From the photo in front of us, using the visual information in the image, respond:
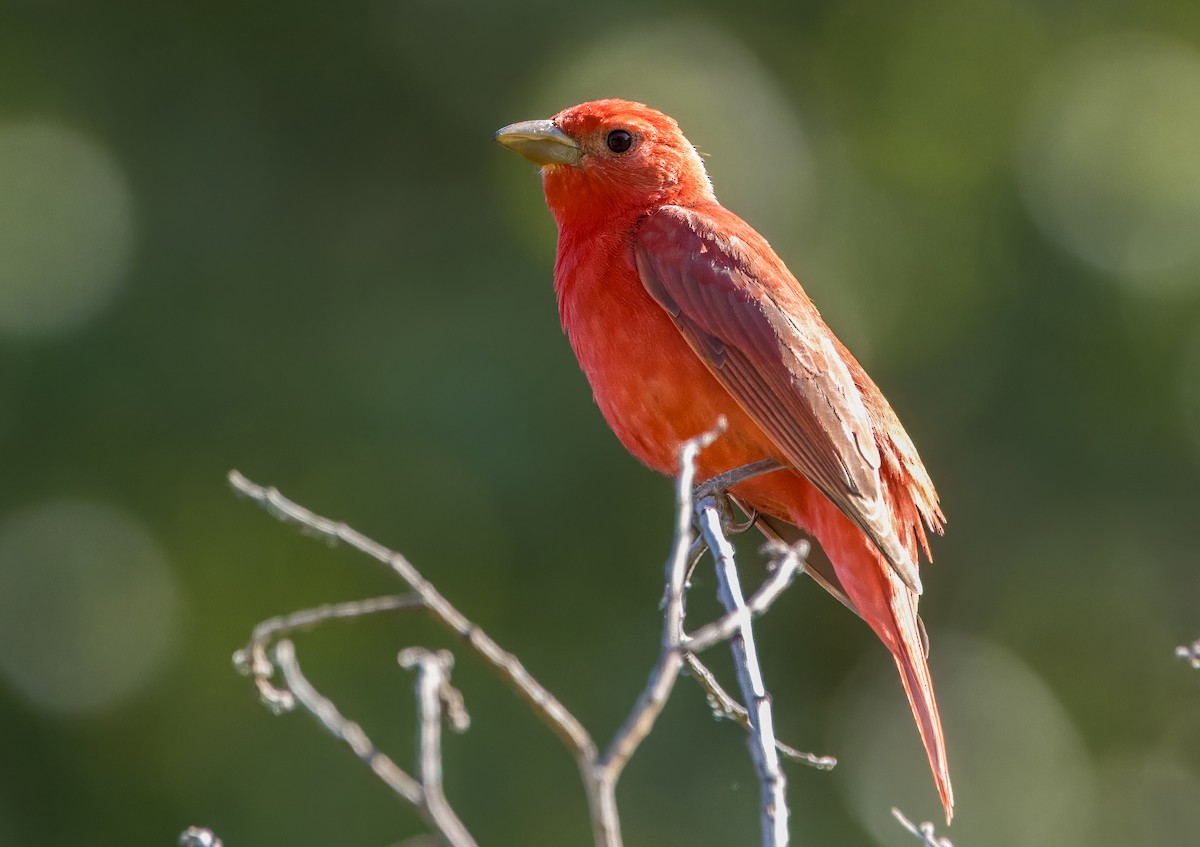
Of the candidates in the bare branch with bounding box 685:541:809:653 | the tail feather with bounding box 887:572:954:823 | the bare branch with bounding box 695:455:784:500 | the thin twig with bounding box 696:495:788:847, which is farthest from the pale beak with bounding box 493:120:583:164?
the bare branch with bounding box 685:541:809:653

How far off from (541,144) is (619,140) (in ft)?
0.72

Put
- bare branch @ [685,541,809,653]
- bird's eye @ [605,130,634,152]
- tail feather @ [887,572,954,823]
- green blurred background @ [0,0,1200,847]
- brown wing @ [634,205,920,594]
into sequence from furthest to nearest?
green blurred background @ [0,0,1200,847] → bird's eye @ [605,130,634,152] → brown wing @ [634,205,920,594] → tail feather @ [887,572,954,823] → bare branch @ [685,541,809,653]

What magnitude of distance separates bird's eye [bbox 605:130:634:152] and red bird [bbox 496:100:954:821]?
227mm

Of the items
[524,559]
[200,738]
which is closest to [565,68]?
[524,559]

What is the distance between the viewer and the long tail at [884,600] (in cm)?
376

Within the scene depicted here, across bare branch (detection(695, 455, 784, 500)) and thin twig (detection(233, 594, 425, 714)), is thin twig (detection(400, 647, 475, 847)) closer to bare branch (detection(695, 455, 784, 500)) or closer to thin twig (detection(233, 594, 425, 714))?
thin twig (detection(233, 594, 425, 714))

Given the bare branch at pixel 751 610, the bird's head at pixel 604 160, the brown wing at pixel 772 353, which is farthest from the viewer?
the bird's head at pixel 604 160

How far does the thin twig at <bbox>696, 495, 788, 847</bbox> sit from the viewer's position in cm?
190

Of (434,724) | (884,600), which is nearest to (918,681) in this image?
(884,600)

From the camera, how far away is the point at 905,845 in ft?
21.6

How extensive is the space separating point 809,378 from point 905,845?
3.36m

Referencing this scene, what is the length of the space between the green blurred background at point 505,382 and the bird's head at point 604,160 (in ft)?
7.35

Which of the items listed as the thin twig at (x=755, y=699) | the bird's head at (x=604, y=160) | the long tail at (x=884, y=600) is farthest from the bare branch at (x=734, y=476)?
the bird's head at (x=604, y=160)

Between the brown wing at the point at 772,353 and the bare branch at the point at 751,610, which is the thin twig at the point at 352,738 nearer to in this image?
the bare branch at the point at 751,610
